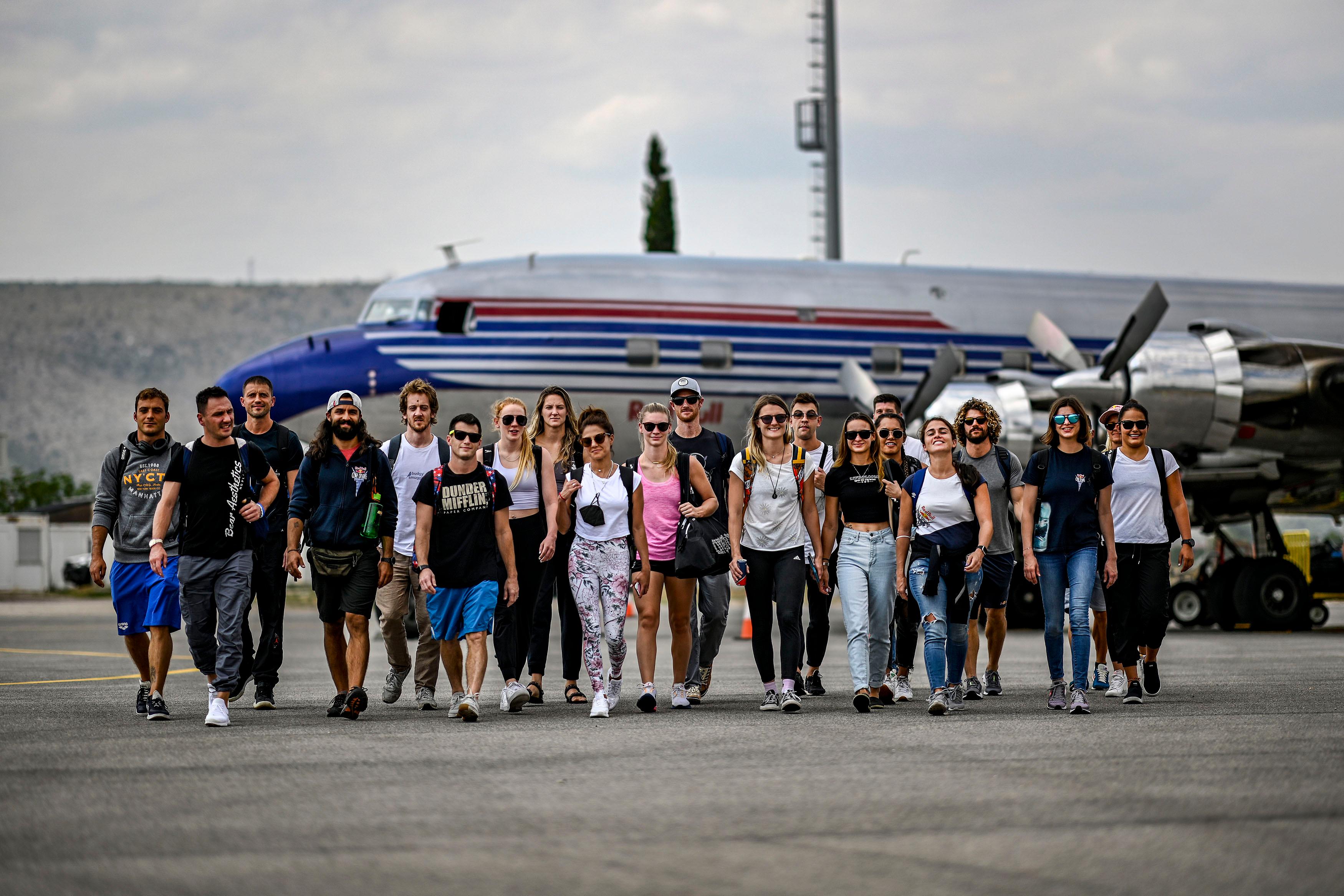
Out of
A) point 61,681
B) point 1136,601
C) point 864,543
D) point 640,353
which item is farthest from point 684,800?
point 640,353

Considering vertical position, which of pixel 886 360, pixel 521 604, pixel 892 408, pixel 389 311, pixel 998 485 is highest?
pixel 389 311

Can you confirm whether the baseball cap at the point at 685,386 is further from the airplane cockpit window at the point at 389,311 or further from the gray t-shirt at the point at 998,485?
the airplane cockpit window at the point at 389,311

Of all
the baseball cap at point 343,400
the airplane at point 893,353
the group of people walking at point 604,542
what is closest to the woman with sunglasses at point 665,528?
the group of people walking at point 604,542

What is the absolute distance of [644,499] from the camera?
29.0 ft

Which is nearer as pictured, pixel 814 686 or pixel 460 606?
pixel 460 606

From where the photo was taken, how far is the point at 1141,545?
30.8ft

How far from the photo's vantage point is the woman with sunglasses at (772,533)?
341 inches

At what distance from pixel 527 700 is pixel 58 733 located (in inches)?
103

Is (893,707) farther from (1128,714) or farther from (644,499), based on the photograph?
(644,499)

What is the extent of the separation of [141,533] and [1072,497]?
555cm

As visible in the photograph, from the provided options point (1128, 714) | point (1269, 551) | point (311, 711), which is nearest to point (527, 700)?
point (311, 711)

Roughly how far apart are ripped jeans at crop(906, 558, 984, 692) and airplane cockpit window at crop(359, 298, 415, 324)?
37.5ft

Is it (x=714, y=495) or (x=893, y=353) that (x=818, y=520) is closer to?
(x=714, y=495)

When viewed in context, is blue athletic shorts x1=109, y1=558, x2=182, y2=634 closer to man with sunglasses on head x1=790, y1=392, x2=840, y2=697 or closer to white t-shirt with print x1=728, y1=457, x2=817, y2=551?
white t-shirt with print x1=728, y1=457, x2=817, y2=551
